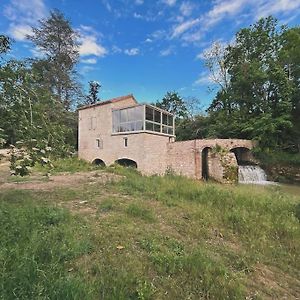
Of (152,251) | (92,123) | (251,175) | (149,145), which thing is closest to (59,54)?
(92,123)

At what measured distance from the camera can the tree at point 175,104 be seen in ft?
124

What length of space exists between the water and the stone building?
4.78ft

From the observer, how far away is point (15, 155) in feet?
11.6

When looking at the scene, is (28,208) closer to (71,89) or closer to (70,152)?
(70,152)

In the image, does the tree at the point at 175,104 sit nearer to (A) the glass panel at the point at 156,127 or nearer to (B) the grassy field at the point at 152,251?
(A) the glass panel at the point at 156,127

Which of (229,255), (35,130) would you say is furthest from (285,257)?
(35,130)

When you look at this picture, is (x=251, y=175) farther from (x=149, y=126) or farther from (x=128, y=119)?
(x=128, y=119)

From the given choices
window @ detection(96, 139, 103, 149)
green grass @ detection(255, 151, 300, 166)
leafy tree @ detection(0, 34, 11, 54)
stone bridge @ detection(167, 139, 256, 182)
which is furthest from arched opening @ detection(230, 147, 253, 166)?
leafy tree @ detection(0, 34, 11, 54)

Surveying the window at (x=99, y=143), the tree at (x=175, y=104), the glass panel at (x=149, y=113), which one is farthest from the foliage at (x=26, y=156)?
the tree at (x=175, y=104)

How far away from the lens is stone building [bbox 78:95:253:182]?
57.7 ft

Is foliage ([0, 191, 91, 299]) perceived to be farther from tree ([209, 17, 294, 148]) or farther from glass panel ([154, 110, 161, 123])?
tree ([209, 17, 294, 148])

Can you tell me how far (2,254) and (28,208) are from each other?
2489 millimetres

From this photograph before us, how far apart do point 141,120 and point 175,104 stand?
2180cm

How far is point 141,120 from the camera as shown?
1747cm
